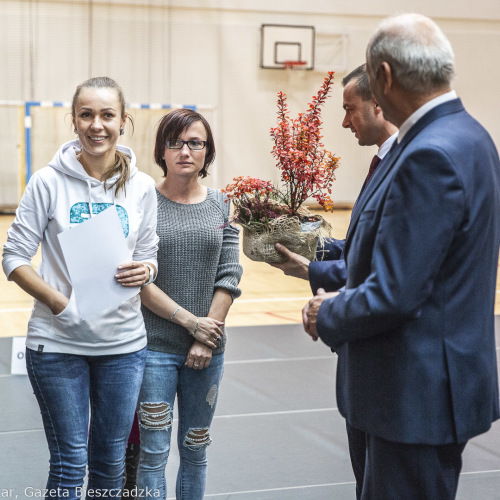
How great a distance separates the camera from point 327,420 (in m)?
3.89

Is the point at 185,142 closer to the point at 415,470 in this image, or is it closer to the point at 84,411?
the point at 84,411

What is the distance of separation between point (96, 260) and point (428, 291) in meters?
1.05

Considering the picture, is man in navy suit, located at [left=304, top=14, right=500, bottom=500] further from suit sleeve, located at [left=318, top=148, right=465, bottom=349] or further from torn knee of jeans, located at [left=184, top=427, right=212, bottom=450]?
torn knee of jeans, located at [left=184, top=427, right=212, bottom=450]

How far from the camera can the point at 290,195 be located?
2.32 metres

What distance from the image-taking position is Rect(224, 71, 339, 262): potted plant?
2.23 metres

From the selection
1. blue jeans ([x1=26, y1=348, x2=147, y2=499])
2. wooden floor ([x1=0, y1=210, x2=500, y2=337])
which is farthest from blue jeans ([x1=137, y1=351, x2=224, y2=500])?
wooden floor ([x1=0, y1=210, x2=500, y2=337])

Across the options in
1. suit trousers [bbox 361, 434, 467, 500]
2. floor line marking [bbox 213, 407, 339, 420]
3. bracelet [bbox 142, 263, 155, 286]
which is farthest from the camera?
floor line marking [bbox 213, 407, 339, 420]

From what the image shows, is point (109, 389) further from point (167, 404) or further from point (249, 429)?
point (249, 429)

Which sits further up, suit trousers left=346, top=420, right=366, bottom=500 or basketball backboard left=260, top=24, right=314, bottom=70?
basketball backboard left=260, top=24, right=314, bottom=70

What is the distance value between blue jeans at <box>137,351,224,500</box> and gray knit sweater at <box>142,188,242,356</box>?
2.5 inches

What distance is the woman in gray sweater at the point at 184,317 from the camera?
2322mm

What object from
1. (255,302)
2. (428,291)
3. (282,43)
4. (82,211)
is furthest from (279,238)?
(282,43)

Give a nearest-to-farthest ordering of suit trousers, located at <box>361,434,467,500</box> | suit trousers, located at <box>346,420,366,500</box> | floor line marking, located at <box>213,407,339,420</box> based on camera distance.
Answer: suit trousers, located at <box>361,434,467,500</box> < suit trousers, located at <box>346,420,366,500</box> < floor line marking, located at <box>213,407,339,420</box>

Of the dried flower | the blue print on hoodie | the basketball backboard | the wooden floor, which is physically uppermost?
the basketball backboard
